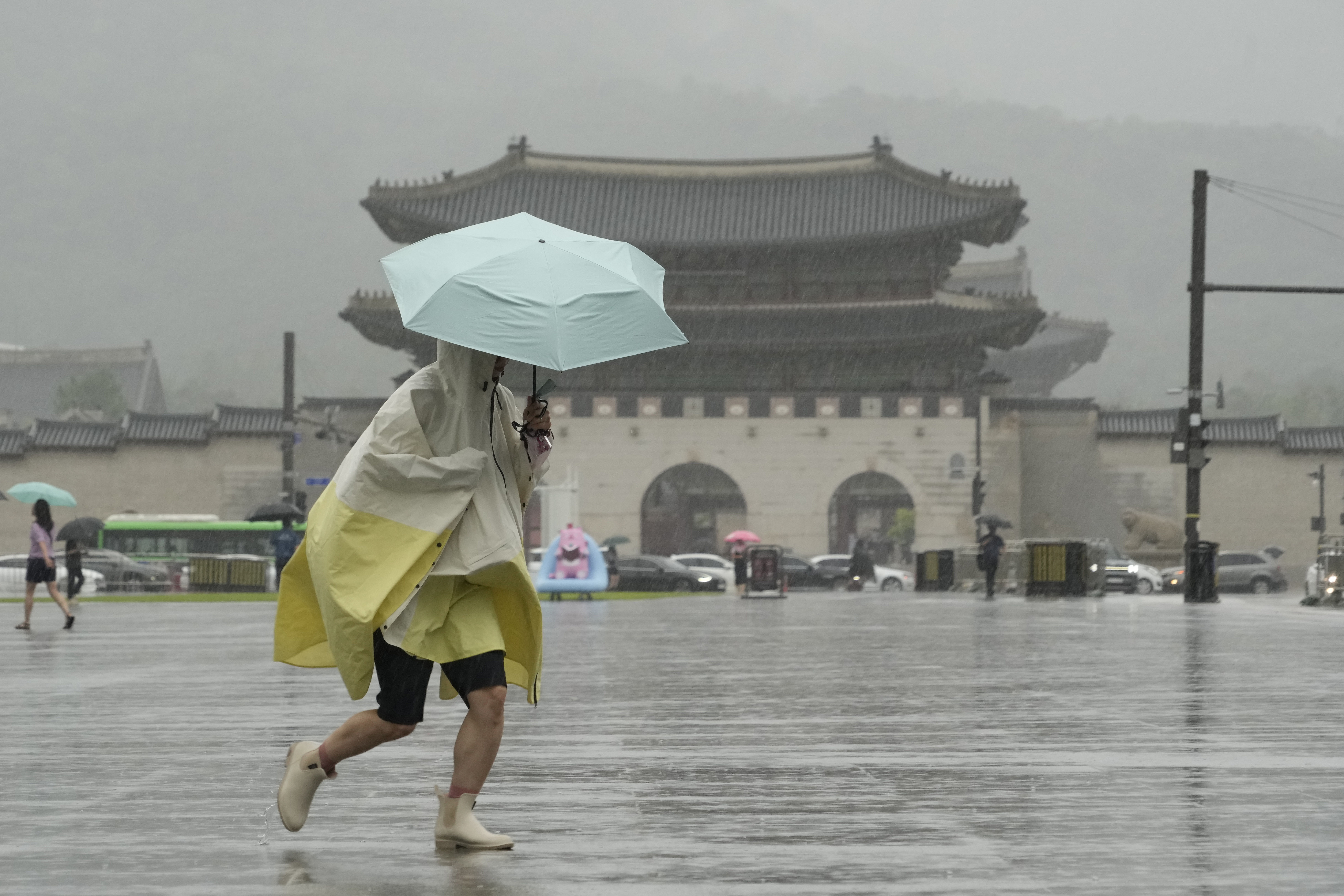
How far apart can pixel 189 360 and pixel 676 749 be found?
171m

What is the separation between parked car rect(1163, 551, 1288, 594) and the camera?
44.5 meters

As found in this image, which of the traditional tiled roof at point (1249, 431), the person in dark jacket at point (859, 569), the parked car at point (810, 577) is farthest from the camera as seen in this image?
the traditional tiled roof at point (1249, 431)

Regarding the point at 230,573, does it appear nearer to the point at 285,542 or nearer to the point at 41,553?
Result: the point at 285,542

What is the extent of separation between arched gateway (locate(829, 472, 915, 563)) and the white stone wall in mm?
3089

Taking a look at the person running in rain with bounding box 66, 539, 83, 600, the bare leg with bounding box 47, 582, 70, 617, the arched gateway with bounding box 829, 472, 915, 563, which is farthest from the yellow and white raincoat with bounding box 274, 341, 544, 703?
the arched gateway with bounding box 829, 472, 915, 563

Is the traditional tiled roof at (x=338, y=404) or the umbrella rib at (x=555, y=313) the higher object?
the traditional tiled roof at (x=338, y=404)

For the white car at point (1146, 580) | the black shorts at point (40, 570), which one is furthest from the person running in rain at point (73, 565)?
the white car at point (1146, 580)

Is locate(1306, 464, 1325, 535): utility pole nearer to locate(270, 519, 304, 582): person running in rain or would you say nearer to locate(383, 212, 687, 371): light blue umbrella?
locate(270, 519, 304, 582): person running in rain

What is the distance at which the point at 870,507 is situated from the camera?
64.9 m

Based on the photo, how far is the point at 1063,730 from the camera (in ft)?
25.8

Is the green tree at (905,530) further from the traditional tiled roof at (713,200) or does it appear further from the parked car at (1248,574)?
the parked car at (1248,574)

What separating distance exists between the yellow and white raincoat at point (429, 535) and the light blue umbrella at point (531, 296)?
249 mm

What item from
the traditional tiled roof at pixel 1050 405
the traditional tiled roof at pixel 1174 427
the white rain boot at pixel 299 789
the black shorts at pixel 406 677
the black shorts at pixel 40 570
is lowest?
the white rain boot at pixel 299 789

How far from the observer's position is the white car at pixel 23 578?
130 feet
